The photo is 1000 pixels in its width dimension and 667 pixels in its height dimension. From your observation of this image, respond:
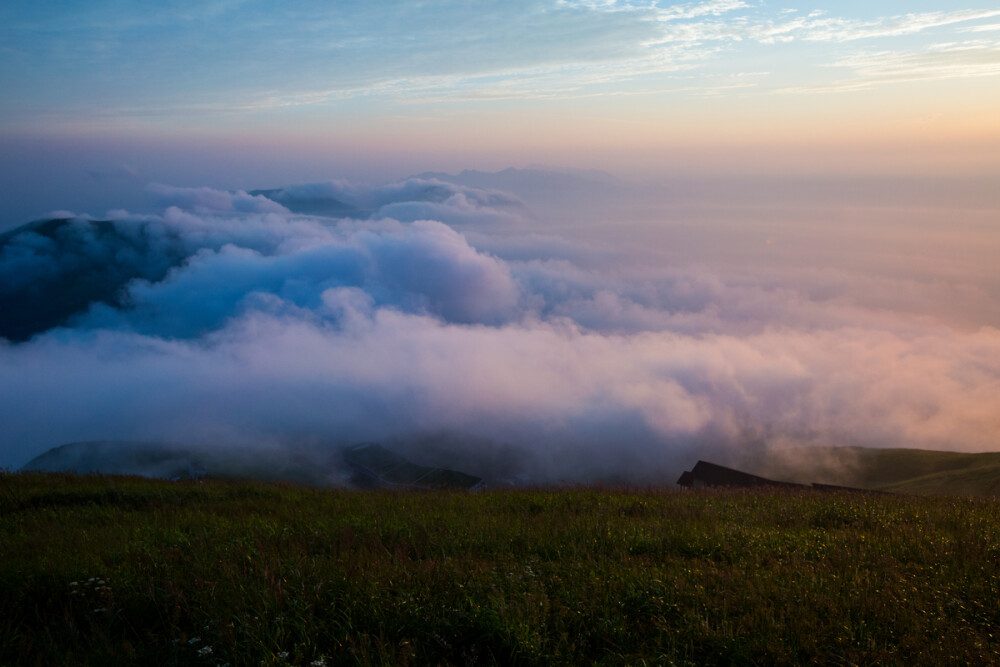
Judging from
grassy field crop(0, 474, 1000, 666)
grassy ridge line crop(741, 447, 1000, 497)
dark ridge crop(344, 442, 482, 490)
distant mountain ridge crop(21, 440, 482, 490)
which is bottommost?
dark ridge crop(344, 442, 482, 490)

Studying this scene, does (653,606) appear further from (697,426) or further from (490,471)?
(697,426)

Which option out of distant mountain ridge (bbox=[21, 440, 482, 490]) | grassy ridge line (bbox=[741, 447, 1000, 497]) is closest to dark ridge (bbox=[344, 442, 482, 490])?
distant mountain ridge (bbox=[21, 440, 482, 490])

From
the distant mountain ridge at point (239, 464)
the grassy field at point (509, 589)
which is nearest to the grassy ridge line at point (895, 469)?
the grassy field at point (509, 589)

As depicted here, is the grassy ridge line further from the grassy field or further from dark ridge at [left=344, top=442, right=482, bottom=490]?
dark ridge at [left=344, top=442, right=482, bottom=490]

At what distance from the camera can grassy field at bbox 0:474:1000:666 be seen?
164 inches

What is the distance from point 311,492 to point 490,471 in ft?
377

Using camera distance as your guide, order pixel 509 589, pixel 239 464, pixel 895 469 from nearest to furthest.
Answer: pixel 509 589 → pixel 895 469 → pixel 239 464

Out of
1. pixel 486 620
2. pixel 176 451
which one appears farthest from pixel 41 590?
pixel 176 451

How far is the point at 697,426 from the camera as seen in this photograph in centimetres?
15150

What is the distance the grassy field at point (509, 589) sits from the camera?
13.6 ft

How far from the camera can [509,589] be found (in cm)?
499

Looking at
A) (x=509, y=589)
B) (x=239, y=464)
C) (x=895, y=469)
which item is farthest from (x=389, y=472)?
(x=509, y=589)

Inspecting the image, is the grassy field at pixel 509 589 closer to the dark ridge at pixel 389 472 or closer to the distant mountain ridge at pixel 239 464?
the distant mountain ridge at pixel 239 464

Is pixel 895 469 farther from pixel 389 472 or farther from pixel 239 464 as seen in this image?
pixel 389 472
